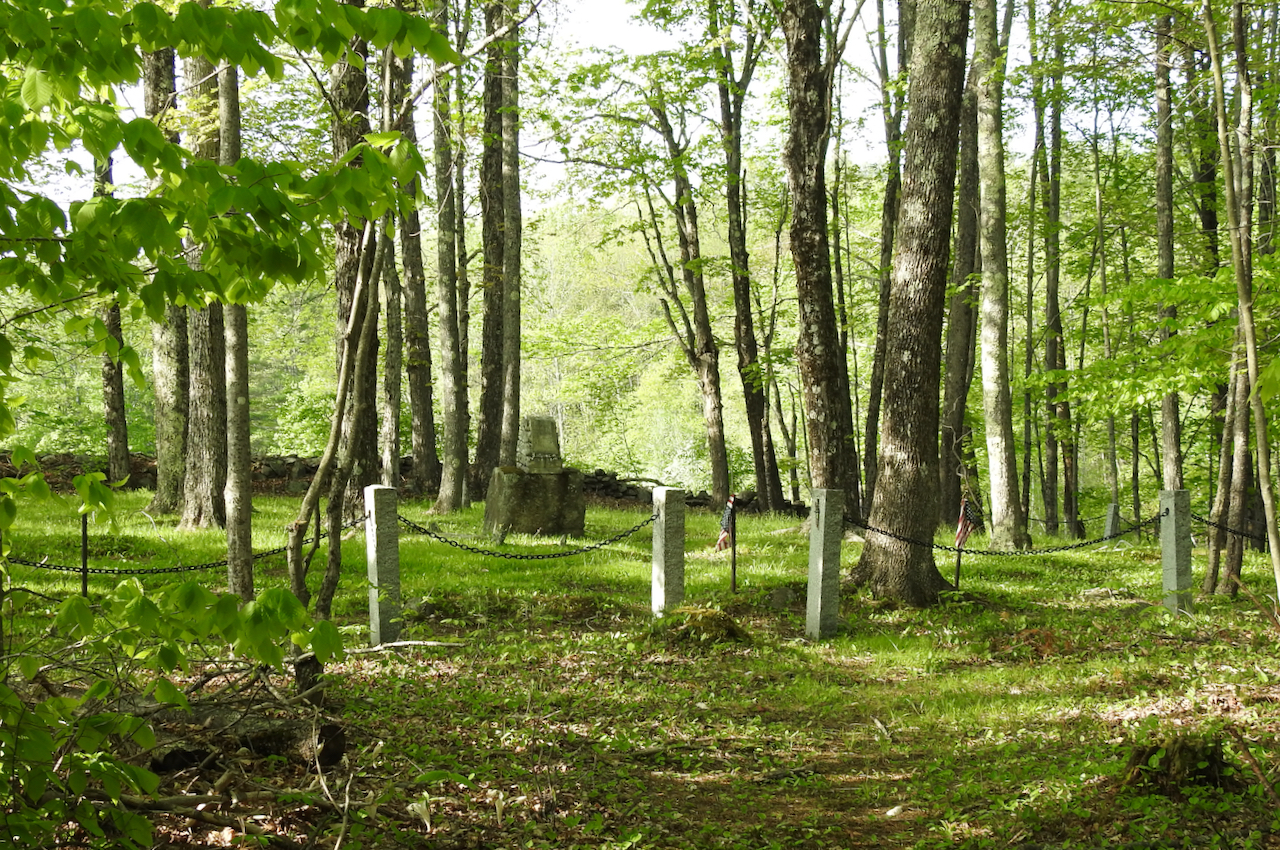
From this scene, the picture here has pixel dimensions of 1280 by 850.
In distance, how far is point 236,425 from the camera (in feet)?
18.6

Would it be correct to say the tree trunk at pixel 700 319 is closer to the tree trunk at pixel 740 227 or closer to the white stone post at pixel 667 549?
the tree trunk at pixel 740 227

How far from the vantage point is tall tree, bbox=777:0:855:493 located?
992 centimetres

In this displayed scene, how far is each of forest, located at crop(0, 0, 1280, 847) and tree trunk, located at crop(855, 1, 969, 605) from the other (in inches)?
1.5

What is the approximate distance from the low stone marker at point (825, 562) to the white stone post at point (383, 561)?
3.43m

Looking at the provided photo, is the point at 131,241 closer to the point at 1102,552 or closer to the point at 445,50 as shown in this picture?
the point at 445,50

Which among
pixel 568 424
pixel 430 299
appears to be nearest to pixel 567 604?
pixel 430 299

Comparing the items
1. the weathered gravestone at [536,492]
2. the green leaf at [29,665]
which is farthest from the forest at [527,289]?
the weathered gravestone at [536,492]

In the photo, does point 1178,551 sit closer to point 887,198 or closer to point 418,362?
point 887,198

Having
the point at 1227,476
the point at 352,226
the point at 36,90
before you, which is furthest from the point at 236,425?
the point at 1227,476

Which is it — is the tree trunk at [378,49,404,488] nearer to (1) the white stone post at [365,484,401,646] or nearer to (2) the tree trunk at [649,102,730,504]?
(1) the white stone post at [365,484,401,646]

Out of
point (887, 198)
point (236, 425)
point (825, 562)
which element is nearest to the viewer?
point (236, 425)

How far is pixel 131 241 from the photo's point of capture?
2.32m

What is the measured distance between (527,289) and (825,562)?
1705cm

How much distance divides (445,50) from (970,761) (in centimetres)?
448
